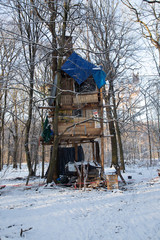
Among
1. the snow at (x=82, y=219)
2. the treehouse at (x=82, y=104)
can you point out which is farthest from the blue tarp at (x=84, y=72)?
the snow at (x=82, y=219)

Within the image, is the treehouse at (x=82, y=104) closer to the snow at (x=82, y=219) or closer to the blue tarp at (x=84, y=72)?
the blue tarp at (x=84, y=72)

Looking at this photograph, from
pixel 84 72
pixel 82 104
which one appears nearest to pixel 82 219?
pixel 82 104

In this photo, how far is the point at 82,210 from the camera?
622 centimetres

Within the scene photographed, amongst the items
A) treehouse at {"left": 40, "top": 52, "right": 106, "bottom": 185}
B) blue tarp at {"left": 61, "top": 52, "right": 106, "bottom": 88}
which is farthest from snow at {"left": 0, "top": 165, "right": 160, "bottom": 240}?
blue tarp at {"left": 61, "top": 52, "right": 106, "bottom": 88}

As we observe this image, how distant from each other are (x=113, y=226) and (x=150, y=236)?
94 centimetres

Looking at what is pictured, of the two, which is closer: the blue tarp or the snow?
the snow

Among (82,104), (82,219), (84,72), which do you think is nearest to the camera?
(82,219)

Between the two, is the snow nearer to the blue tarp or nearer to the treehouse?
the treehouse

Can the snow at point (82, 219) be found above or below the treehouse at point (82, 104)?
below

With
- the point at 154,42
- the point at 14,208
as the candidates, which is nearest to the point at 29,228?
the point at 14,208

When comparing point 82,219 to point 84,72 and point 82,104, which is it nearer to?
point 82,104

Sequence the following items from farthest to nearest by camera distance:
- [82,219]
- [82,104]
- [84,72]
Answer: [82,104] < [84,72] < [82,219]

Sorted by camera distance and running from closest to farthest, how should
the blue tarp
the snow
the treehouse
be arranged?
the snow < the treehouse < the blue tarp

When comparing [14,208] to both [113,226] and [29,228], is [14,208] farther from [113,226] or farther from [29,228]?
[113,226]
